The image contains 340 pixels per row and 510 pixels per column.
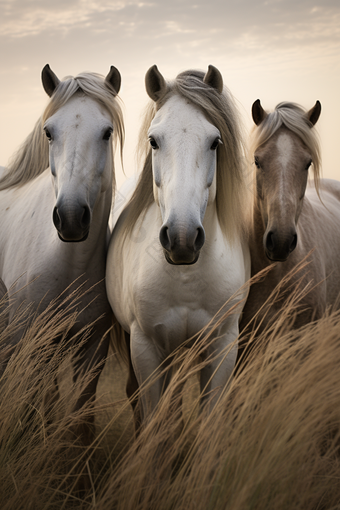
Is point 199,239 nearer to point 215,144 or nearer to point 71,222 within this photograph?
point 215,144

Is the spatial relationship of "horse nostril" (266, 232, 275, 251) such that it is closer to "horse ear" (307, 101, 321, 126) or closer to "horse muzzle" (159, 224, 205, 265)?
"horse muzzle" (159, 224, 205, 265)

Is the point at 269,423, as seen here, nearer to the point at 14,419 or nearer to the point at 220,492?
the point at 220,492

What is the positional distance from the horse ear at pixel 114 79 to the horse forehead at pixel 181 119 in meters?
0.79

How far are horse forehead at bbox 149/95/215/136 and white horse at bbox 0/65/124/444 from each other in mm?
506

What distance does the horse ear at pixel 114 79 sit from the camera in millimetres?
2625

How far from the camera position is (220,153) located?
2.16 m

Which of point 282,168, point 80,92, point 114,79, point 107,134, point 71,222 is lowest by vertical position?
point 71,222

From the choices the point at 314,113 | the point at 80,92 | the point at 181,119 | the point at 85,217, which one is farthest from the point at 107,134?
the point at 314,113

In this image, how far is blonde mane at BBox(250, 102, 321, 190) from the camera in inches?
101

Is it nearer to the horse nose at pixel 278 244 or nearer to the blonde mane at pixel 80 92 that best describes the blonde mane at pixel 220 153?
the horse nose at pixel 278 244

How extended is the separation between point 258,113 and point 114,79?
958mm

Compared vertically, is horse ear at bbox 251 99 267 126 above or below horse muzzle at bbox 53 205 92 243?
above

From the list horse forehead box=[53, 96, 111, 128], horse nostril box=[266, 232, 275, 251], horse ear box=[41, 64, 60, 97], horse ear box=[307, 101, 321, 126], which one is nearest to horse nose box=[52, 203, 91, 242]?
horse forehead box=[53, 96, 111, 128]

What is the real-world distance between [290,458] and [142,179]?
1594 mm
